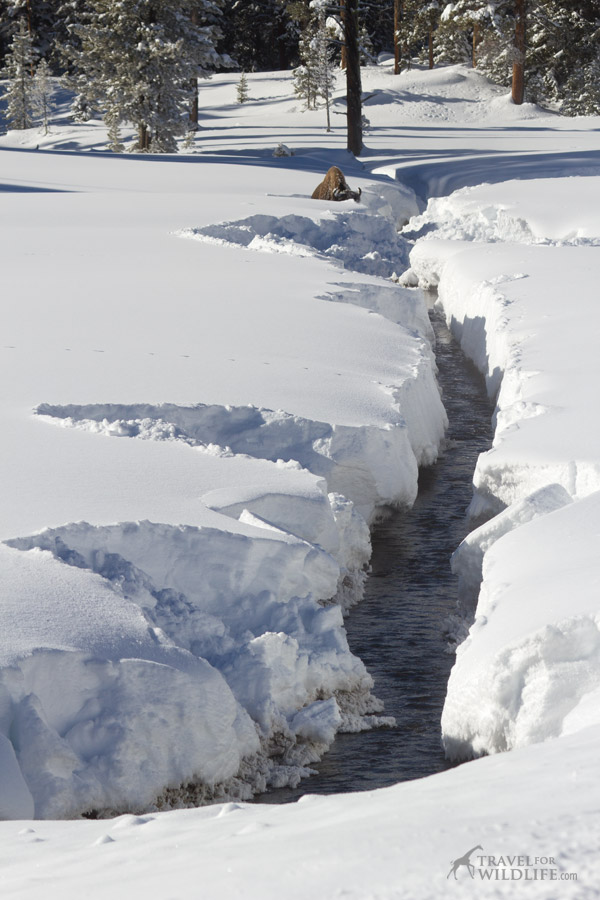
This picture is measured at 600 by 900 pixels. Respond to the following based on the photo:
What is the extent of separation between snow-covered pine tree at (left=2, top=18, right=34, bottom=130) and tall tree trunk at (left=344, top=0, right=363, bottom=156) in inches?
795

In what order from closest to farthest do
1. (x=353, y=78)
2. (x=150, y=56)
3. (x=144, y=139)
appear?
(x=353, y=78), (x=150, y=56), (x=144, y=139)

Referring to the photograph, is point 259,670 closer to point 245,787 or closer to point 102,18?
point 245,787

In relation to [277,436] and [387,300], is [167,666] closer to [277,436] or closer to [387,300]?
[277,436]

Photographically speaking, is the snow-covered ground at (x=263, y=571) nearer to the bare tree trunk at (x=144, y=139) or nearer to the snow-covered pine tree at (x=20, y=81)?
the bare tree trunk at (x=144, y=139)

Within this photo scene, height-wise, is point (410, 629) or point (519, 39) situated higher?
point (519, 39)

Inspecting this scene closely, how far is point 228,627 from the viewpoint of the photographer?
6.16 meters

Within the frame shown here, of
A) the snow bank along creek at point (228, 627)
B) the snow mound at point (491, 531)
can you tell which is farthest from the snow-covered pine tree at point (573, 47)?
the snow mound at point (491, 531)

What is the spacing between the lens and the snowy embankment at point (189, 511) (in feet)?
16.6

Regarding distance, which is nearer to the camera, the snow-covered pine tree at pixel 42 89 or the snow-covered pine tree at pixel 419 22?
the snow-covered pine tree at pixel 419 22

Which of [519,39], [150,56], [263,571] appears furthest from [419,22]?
[263,571]

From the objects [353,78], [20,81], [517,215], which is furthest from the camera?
[20,81]

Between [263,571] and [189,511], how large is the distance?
0.56 metres

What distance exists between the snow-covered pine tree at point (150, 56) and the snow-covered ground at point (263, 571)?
20.9m

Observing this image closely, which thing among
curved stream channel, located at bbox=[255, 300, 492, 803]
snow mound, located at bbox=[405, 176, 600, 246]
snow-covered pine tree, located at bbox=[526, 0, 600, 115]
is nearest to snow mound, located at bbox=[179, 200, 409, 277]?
snow mound, located at bbox=[405, 176, 600, 246]
